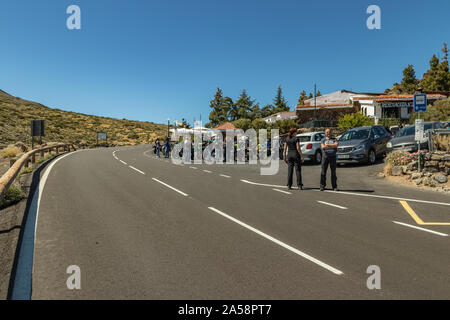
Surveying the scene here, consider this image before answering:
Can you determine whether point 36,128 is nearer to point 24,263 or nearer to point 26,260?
point 26,260

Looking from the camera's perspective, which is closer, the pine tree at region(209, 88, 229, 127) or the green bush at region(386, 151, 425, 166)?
the green bush at region(386, 151, 425, 166)

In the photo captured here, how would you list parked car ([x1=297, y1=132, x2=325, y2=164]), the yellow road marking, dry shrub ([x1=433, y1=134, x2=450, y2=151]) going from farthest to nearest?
parked car ([x1=297, y1=132, x2=325, y2=164]), dry shrub ([x1=433, y1=134, x2=450, y2=151]), the yellow road marking

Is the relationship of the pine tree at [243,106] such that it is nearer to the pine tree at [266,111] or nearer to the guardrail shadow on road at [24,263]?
the pine tree at [266,111]

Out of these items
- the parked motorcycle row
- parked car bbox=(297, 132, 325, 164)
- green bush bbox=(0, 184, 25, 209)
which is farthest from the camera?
parked car bbox=(297, 132, 325, 164)

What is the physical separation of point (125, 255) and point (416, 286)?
370 centimetres

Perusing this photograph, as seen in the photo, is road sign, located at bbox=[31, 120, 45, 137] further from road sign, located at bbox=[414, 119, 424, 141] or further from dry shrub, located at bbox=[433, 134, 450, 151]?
dry shrub, located at bbox=[433, 134, 450, 151]

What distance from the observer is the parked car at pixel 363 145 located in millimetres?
16469

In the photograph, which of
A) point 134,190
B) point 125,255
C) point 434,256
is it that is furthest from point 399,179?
point 125,255

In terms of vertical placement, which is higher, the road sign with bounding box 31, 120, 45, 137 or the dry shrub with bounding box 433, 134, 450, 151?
the road sign with bounding box 31, 120, 45, 137

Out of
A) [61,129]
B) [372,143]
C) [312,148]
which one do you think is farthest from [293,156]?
[61,129]

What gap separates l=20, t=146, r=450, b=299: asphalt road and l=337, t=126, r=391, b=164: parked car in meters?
6.61

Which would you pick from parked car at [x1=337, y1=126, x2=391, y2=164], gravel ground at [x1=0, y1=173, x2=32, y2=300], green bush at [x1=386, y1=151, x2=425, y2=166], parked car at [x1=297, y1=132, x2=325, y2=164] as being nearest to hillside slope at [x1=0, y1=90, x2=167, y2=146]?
parked car at [x1=297, y1=132, x2=325, y2=164]

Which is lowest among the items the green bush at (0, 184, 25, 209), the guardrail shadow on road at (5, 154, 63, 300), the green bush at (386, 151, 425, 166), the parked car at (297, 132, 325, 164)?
the guardrail shadow on road at (5, 154, 63, 300)

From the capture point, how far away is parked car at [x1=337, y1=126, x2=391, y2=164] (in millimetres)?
16469
